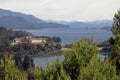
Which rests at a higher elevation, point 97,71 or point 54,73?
point 97,71

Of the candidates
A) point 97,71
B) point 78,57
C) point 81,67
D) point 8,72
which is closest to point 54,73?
point 81,67

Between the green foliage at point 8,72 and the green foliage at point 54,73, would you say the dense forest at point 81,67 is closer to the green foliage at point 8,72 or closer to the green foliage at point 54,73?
the green foliage at point 54,73

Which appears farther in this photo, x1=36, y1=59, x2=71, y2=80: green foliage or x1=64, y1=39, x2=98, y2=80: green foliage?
x1=64, y1=39, x2=98, y2=80: green foliage

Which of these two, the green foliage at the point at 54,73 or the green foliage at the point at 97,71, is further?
the green foliage at the point at 54,73

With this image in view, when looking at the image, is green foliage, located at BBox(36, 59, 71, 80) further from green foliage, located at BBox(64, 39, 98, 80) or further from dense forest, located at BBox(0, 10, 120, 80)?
green foliage, located at BBox(64, 39, 98, 80)

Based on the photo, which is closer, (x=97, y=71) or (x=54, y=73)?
(x=97, y=71)

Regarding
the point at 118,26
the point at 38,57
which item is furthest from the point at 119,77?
the point at 38,57

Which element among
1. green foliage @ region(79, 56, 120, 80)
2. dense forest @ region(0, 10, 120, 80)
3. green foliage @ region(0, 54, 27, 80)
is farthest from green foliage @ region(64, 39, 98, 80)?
green foliage @ region(0, 54, 27, 80)

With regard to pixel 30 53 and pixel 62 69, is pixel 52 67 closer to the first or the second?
pixel 62 69

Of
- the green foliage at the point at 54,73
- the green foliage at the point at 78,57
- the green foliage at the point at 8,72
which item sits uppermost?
the green foliage at the point at 78,57

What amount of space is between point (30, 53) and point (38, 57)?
4.83m

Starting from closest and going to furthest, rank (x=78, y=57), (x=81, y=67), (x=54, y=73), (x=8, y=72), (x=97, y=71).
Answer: (x=97, y=71) → (x=54, y=73) → (x=81, y=67) → (x=78, y=57) → (x=8, y=72)

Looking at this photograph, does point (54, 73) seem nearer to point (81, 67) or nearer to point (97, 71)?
point (81, 67)

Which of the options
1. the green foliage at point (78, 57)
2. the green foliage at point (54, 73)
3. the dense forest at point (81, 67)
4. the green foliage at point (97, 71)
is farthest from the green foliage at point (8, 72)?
the green foliage at point (97, 71)
